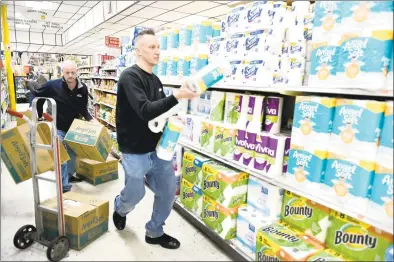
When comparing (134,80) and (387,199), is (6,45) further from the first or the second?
(387,199)

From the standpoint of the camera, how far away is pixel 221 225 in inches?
94.8

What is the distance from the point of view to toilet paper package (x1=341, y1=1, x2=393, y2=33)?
4.58 ft

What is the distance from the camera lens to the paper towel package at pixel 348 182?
1.51 meters

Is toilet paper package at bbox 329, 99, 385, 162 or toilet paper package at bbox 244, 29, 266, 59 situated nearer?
toilet paper package at bbox 329, 99, 385, 162

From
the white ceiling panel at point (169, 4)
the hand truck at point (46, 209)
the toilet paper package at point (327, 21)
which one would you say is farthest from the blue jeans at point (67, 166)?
the white ceiling panel at point (169, 4)

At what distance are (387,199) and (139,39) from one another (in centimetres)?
190

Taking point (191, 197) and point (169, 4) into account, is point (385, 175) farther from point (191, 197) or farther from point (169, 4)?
point (169, 4)

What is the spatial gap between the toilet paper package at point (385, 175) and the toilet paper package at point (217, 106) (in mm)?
1368

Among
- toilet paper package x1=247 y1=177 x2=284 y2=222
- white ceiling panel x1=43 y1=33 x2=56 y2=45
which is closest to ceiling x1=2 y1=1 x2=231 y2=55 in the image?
white ceiling panel x1=43 y1=33 x2=56 y2=45

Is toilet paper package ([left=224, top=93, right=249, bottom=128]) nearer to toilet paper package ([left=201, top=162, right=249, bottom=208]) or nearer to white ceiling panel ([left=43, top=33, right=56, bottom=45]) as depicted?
toilet paper package ([left=201, top=162, right=249, bottom=208])

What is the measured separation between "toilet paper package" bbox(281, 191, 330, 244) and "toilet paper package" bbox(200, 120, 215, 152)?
856 mm

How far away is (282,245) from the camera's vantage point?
5.99 feet

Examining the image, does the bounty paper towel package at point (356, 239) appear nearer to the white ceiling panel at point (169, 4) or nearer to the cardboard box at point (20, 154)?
the cardboard box at point (20, 154)

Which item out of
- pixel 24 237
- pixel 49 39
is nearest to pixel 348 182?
pixel 24 237
